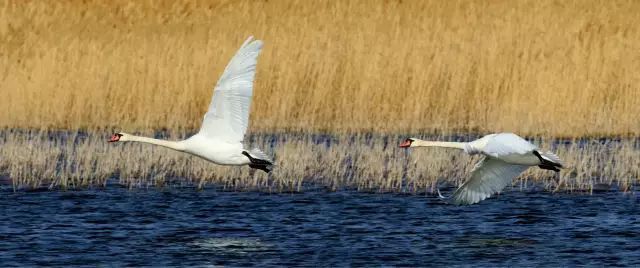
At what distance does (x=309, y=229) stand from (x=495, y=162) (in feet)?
5.10

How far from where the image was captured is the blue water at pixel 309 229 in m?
10.0

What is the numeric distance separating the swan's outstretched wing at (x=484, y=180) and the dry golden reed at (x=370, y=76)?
5841mm

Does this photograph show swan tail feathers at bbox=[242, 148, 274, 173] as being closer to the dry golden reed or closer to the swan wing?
the swan wing

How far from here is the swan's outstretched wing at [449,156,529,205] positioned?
442 inches

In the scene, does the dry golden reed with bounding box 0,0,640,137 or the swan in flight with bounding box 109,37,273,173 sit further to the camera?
the dry golden reed with bounding box 0,0,640,137

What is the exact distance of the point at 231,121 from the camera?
11.5 meters

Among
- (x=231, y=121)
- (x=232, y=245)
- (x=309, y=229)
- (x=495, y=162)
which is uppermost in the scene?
(x=231, y=121)

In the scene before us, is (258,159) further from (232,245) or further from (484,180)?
(484,180)

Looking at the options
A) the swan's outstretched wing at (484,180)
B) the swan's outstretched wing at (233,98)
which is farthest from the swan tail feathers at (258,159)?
the swan's outstretched wing at (484,180)

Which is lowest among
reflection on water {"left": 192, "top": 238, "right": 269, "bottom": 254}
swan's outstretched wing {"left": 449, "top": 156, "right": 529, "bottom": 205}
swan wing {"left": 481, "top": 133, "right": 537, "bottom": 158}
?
reflection on water {"left": 192, "top": 238, "right": 269, "bottom": 254}

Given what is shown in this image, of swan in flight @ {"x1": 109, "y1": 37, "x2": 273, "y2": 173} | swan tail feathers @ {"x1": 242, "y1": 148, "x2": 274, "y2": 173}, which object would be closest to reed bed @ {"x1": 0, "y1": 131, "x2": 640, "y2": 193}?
swan in flight @ {"x1": 109, "y1": 37, "x2": 273, "y2": 173}

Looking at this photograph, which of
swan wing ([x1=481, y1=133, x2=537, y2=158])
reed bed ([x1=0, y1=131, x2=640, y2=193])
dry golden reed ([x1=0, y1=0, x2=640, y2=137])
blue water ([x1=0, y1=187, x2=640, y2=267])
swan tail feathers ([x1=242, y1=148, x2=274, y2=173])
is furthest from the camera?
dry golden reed ([x1=0, y1=0, x2=640, y2=137])

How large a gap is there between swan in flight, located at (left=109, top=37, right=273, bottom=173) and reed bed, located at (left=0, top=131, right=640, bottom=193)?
2.55 meters

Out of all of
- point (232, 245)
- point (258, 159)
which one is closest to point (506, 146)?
point (258, 159)
